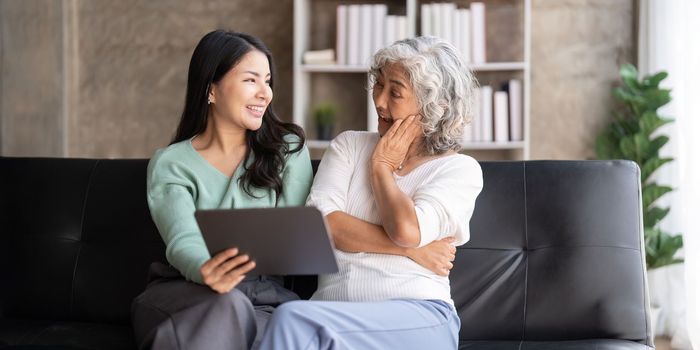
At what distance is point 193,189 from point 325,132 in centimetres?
221

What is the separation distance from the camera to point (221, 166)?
2600 mm

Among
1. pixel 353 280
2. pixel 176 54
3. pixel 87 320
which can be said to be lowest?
pixel 87 320

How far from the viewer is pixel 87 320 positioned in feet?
9.16

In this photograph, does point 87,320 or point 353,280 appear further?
point 87,320

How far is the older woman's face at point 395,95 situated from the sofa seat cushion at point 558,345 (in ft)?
2.21

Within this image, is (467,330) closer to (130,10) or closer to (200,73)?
(200,73)

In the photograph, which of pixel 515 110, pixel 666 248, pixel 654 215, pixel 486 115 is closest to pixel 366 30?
pixel 486 115

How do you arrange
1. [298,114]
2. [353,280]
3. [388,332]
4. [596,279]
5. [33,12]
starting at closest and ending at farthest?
[388,332], [353,280], [596,279], [298,114], [33,12]

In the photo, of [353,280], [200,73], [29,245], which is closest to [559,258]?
[353,280]

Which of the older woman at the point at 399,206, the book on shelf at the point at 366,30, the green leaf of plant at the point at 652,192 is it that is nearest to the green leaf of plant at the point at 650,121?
the green leaf of plant at the point at 652,192

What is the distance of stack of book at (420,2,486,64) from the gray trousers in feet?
8.54

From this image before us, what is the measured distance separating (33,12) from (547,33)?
2.85 metres

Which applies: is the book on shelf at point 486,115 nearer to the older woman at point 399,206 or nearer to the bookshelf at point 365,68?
the bookshelf at point 365,68

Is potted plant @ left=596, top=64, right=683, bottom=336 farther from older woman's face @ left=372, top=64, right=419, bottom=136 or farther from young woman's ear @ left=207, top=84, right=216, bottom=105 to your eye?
young woman's ear @ left=207, top=84, right=216, bottom=105
